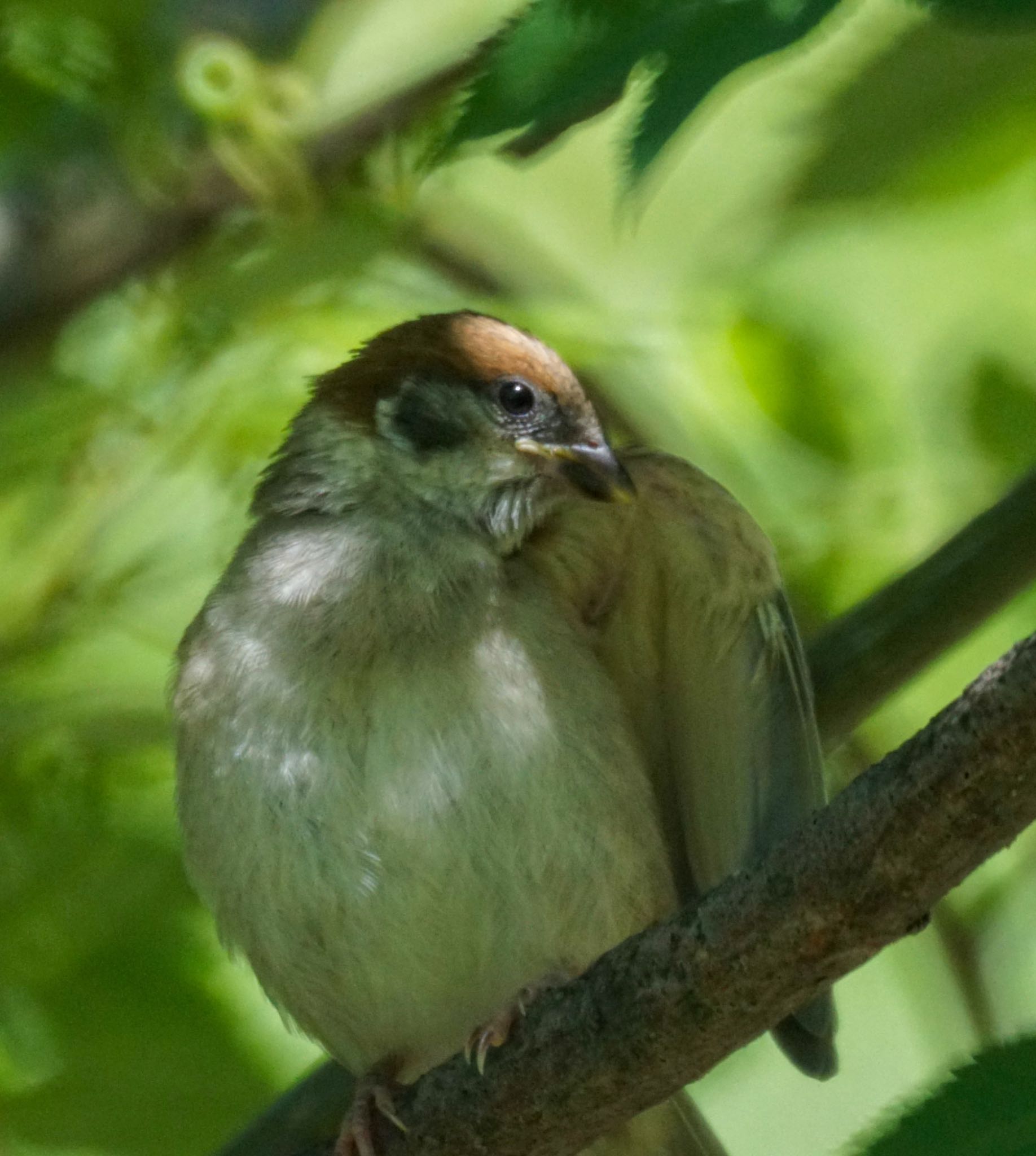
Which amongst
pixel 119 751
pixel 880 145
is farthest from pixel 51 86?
pixel 880 145

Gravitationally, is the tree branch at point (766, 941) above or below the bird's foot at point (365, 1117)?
above

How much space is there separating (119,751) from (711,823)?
1502 mm

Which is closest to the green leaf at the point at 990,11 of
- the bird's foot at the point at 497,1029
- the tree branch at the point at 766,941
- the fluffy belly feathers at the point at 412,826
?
the tree branch at the point at 766,941

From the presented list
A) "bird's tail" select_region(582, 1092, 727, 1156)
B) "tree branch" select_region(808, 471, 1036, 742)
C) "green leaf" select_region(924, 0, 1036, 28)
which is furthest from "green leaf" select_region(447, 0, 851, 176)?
"bird's tail" select_region(582, 1092, 727, 1156)

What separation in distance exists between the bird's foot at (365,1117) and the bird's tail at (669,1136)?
739 millimetres

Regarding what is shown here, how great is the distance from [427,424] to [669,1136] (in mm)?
1910

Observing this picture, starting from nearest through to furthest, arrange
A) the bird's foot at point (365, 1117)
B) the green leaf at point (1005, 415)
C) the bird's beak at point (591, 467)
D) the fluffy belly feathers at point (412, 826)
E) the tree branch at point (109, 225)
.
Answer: the bird's foot at point (365, 1117)
the fluffy belly feathers at point (412, 826)
the bird's beak at point (591, 467)
the green leaf at point (1005, 415)
the tree branch at point (109, 225)

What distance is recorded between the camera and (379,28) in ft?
17.6

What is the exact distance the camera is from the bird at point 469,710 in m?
3.82

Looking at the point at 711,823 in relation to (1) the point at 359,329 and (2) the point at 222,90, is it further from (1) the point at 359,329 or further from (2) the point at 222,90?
(2) the point at 222,90

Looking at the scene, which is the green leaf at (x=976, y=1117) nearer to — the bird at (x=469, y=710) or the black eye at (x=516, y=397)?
the bird at (x=469, y=710)

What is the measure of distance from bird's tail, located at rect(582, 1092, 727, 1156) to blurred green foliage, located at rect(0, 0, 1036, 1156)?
1.29ft

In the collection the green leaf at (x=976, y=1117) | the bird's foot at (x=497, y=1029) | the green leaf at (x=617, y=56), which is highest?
the green leaf at (x=617, y=56)

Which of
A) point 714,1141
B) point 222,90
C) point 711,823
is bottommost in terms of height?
point 714,1141
